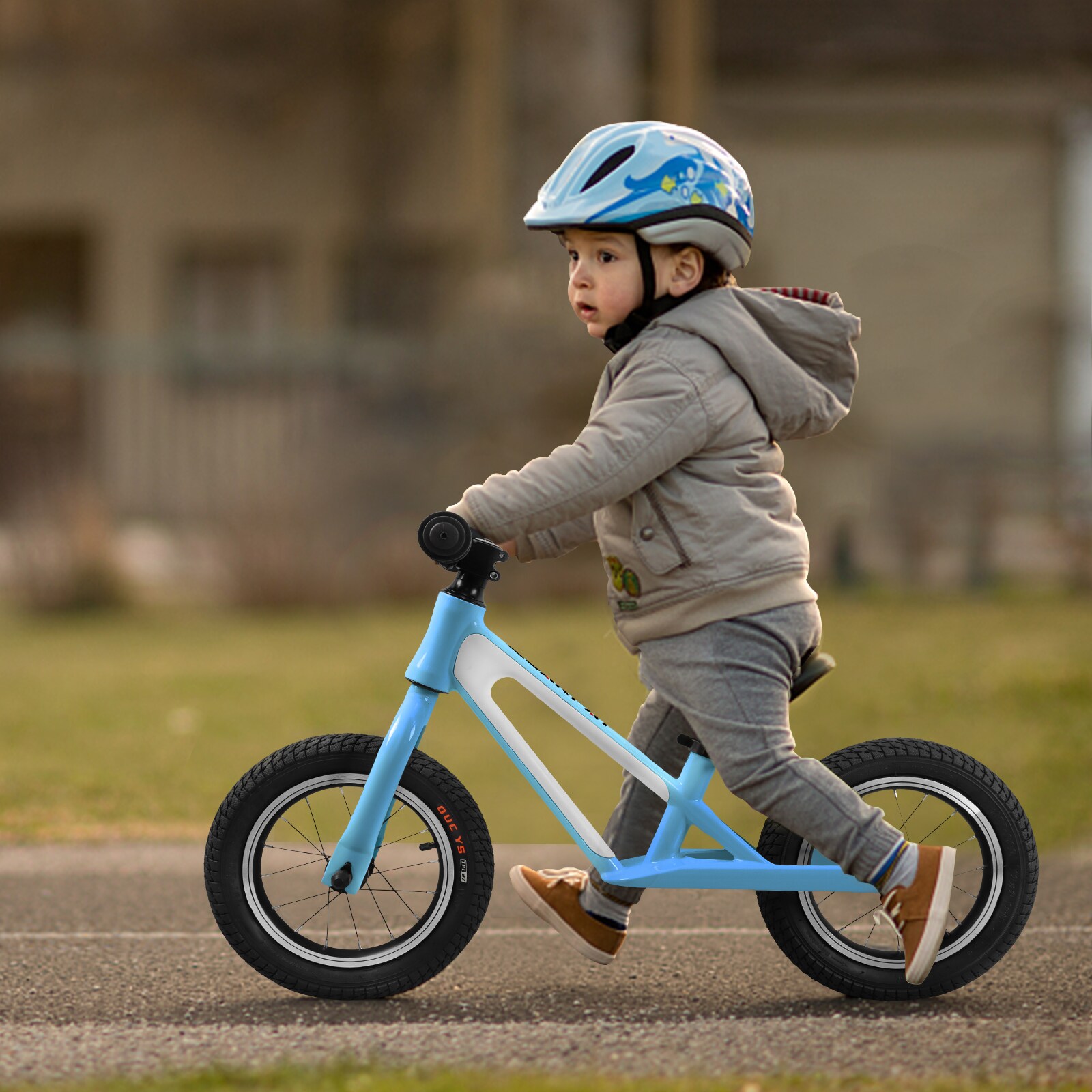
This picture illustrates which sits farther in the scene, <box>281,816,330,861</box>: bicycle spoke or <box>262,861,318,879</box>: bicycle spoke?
<box>262,861,318,879</box>: bicycle spoke

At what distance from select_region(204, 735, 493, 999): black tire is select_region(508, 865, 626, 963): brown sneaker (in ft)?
0.40

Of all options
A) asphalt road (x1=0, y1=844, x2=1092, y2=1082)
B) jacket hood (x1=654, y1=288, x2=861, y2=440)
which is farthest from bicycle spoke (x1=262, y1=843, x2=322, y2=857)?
jacket hood (x1=654, y1=288, x2=861, y2=440)

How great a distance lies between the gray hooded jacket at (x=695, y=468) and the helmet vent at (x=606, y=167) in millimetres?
299

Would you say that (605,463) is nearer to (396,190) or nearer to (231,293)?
(396,190)

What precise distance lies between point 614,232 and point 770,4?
1453 cm

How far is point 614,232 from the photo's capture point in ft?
11.3

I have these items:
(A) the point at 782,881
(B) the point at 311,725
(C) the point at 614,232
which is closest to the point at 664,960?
(A) the point at 782,881

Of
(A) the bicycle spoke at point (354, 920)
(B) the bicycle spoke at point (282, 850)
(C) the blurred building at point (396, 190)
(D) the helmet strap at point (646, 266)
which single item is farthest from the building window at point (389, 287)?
(D) the helmet strap at point (646, 266)

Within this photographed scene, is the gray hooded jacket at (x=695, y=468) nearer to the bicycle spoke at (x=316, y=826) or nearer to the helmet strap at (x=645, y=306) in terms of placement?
the helmet strap at (x=645, y=306)

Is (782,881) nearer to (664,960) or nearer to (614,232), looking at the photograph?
(664,960)

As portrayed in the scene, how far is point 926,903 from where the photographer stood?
3.37m

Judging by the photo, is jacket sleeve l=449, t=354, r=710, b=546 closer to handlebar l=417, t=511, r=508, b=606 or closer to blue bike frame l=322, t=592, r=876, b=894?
handlebar l=417, t=511, r=508, b=606

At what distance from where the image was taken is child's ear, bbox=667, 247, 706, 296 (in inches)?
138

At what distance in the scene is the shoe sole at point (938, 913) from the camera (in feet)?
11.0
